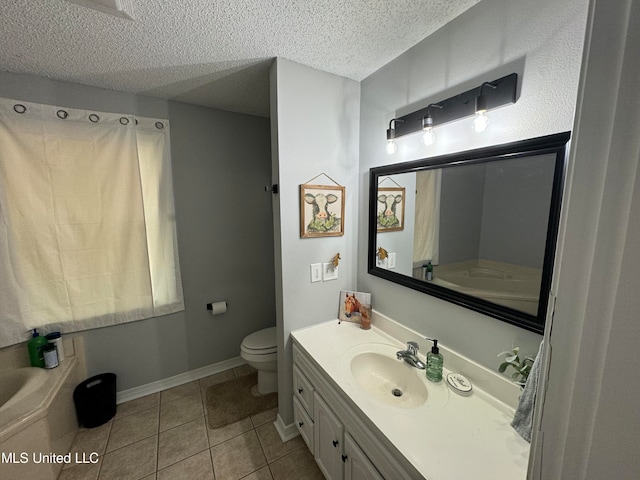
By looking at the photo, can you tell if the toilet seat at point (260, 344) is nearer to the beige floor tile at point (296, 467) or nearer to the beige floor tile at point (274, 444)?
the beige floor tile at point (274, 444)

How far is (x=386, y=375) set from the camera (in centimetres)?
138

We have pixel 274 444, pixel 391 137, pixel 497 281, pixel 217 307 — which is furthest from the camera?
pixel 217 307

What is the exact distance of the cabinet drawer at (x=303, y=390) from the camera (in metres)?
1.43

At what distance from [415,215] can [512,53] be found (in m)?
0.75

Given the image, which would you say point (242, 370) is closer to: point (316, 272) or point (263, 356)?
point (263, 356)

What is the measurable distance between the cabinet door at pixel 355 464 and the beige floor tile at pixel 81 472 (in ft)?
4.92

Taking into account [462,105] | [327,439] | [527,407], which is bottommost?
[327,439]

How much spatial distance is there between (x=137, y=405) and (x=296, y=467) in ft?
4.51

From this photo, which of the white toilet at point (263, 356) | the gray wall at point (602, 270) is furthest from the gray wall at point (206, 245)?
the gray wall at point (602, 270)

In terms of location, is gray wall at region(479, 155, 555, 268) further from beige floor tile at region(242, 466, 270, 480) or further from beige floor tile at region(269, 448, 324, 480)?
beige floor tile at region(242, 466, 270, 480)

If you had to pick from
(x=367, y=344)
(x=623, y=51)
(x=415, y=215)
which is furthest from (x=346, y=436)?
(x=623, y=51)

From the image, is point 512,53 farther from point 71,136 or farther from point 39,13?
point 71,136

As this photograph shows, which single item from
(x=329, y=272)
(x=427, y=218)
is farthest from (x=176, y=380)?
(x=427, y=218)

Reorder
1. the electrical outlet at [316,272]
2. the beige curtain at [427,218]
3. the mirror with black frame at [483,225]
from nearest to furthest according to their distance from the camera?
the mirror with black frame at [483,225] < the beige curtain at [427,218] < the electrical outlet at [316,272]
